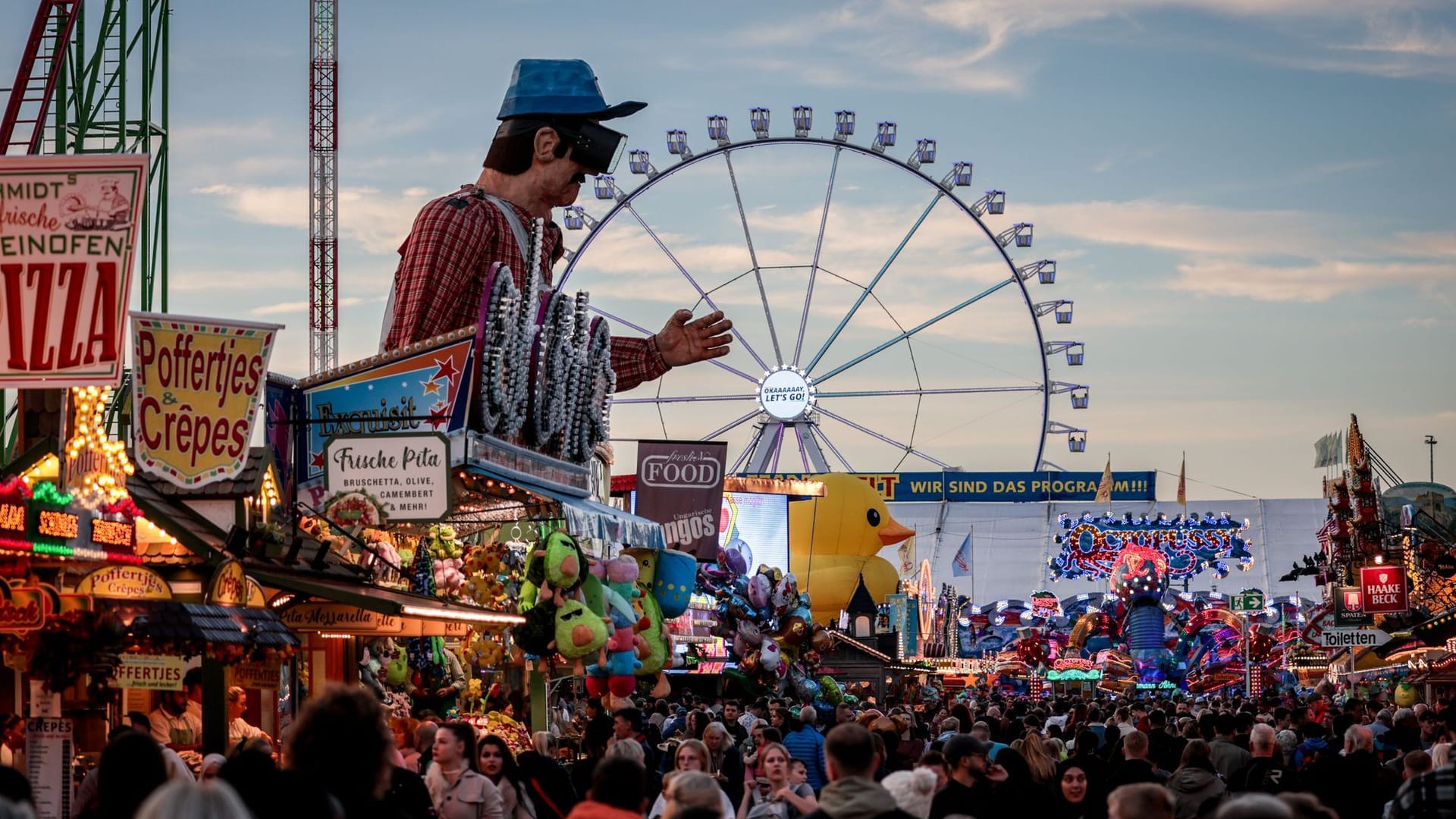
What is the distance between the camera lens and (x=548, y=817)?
8812 mm

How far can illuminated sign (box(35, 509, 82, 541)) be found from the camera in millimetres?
10273

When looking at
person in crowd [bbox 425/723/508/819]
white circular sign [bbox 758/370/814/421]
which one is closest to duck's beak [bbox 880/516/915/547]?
white circular sign [bbox 758/370/814/421]

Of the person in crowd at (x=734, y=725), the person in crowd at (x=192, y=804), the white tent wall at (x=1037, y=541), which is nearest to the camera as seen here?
the person in crowd at (x=192, y=804)

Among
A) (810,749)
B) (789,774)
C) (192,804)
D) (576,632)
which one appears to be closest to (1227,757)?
(810,749)

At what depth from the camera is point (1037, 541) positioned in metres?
82.2

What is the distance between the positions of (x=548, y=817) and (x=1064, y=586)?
74.6 m

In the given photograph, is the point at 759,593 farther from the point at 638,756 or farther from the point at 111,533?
the point at 638,756

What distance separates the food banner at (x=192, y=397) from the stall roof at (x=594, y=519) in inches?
114

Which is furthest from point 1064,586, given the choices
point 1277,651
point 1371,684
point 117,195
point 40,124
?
point 117,195

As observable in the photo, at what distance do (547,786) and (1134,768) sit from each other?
9.40ft

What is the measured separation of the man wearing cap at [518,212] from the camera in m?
15.6

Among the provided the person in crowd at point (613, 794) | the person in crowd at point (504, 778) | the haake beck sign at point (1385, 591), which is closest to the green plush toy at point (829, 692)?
the haake beck sign at point (1385, 591)

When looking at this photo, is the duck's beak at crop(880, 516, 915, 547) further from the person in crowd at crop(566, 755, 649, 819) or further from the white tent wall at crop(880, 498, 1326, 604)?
the person in crowd at crop(566, 755, 649, 819)

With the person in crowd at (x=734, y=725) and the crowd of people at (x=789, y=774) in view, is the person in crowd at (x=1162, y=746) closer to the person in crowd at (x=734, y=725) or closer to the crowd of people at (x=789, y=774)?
the crowd of people at (x=789, y=774)
